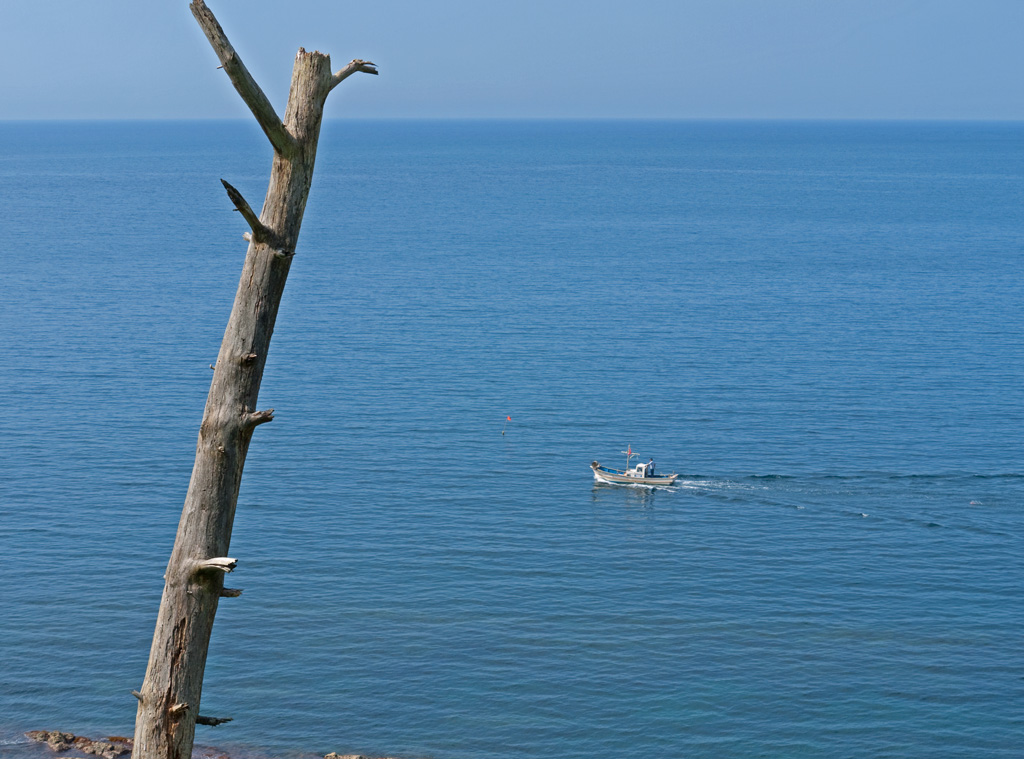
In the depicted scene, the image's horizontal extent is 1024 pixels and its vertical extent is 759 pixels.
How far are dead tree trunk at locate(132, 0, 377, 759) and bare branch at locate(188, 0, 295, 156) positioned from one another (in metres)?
0.34

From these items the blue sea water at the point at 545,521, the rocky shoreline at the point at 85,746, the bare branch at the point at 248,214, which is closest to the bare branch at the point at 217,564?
the bare branch at the point at 248,214

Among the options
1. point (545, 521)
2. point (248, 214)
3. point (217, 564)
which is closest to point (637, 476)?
point (545, 521)

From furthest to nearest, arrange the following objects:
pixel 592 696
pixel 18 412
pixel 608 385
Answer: pixel 608 385 → pixel 18 412 → pixel 592 696

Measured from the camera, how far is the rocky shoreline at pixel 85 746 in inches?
1255

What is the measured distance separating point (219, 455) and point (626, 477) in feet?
181

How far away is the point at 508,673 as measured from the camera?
41125 millimetres

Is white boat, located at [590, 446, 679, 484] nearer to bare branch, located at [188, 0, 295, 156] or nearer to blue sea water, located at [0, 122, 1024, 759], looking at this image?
blue sea water, located at [0, 122, 1024, 759]

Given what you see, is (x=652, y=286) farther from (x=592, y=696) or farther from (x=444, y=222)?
(x=592, y=696)

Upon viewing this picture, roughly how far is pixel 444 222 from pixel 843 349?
10108 cm

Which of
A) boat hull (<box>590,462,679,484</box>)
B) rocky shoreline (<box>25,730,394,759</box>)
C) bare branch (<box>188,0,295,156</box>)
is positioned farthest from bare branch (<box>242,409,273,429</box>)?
boat hull (<box>590,462,679,484</box>)

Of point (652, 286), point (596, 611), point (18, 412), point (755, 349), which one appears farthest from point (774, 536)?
point (652, 286)

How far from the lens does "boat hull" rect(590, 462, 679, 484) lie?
202ft

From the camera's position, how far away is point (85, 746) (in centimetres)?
3284

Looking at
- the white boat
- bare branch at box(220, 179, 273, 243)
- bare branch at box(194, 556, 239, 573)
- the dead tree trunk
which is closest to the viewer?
bare branch at box(220, 179, 273, 243)
